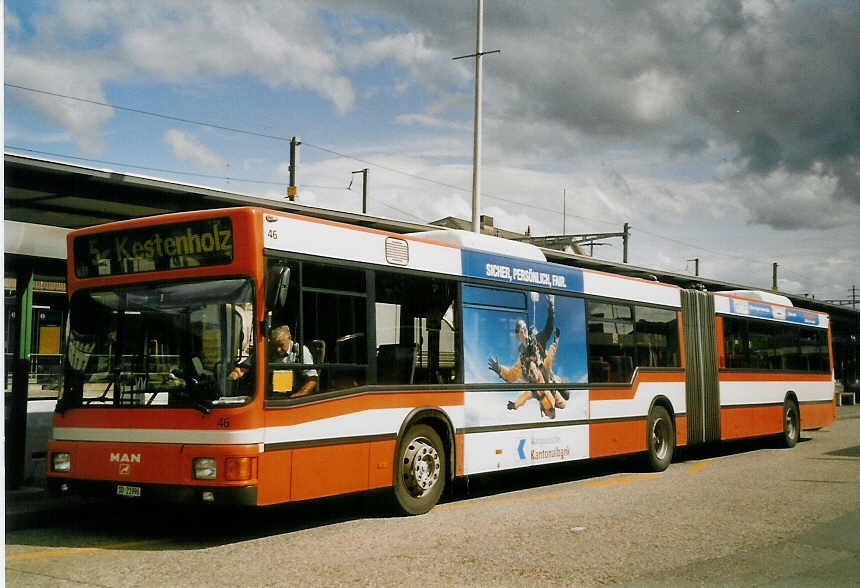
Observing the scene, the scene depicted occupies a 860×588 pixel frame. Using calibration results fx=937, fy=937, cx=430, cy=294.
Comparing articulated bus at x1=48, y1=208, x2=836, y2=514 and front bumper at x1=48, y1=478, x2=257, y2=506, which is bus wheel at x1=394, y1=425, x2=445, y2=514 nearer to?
articulated bus at x1=48, y1=208, x2=836, y2=514

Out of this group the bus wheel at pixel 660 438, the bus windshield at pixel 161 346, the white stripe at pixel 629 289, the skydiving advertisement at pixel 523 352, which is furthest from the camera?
the bus wheel at pixel 660 438

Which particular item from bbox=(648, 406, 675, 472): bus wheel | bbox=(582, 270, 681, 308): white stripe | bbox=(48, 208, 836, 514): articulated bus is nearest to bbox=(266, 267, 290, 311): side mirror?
bbox=(48, 208, 836, 514): articulated bus

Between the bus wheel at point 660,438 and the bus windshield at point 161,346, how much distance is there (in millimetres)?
8797

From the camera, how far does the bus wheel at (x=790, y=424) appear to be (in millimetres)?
19922

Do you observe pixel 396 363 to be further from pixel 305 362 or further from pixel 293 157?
pixel 293 157

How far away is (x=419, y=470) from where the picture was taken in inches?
397

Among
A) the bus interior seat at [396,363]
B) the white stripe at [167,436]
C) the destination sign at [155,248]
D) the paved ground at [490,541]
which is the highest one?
the destination sign at [155,248]

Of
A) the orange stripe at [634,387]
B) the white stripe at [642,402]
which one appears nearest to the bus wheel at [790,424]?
the white stripe at [642,402]

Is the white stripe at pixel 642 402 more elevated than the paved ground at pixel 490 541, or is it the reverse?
the white stripe at pixel 642 402

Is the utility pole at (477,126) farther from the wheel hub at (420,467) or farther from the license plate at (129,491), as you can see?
the license plate at (129,491)

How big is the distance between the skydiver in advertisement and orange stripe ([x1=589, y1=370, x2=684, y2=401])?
0.96 meters

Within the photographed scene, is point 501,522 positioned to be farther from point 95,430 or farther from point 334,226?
point 95,430

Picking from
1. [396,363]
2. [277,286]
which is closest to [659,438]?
[396,363]

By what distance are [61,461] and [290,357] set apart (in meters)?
2.43
